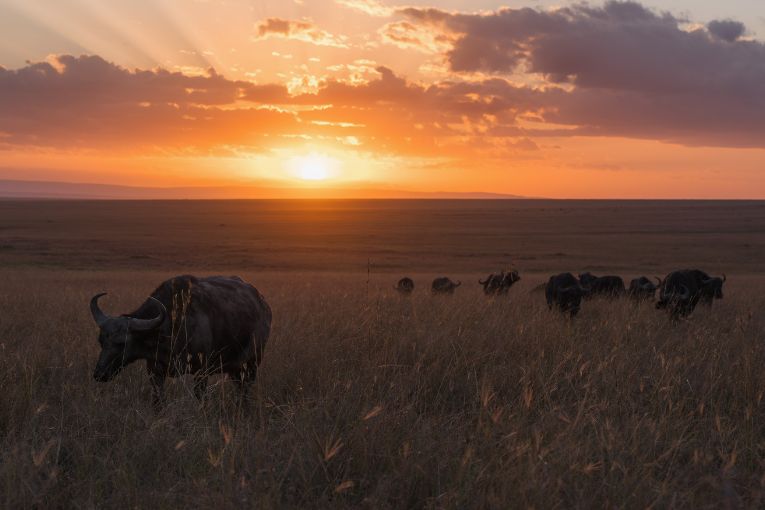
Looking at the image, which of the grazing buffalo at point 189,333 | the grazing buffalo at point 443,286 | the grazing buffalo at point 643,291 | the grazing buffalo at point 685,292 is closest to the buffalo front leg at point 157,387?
the grazing buffalo at point 189,333

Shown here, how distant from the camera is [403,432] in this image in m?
4.37

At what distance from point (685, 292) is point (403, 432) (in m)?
9.97

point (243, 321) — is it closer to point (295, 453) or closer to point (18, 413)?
point (18, 413)

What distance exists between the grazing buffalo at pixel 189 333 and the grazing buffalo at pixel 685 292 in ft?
26.7

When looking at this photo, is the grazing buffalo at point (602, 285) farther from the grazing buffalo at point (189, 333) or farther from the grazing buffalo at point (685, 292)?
the grazing buffalo at point (189, 333)

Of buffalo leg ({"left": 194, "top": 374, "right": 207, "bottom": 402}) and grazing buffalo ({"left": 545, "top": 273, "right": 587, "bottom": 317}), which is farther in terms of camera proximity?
grazing buffalo ({"left": 545, "top": 273, "right": 587, "bottom": 317})

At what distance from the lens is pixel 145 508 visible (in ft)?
11.4

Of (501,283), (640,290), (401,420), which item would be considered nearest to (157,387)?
(401,420)

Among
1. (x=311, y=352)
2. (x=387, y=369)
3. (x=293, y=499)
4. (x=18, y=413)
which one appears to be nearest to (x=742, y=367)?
(x=387, y=369)

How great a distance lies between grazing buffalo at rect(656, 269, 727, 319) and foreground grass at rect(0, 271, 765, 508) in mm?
4082

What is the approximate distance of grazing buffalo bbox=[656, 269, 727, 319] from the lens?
38.9 feet

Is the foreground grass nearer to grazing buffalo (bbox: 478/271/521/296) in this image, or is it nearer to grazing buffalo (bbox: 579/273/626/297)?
grazing buffalo (bbox: 579/273/626/297)

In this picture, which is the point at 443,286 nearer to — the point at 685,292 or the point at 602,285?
the point at 602,285

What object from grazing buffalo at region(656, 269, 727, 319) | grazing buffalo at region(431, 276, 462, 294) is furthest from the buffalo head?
grazing buffalo at region(431, 276, 462, 294)
